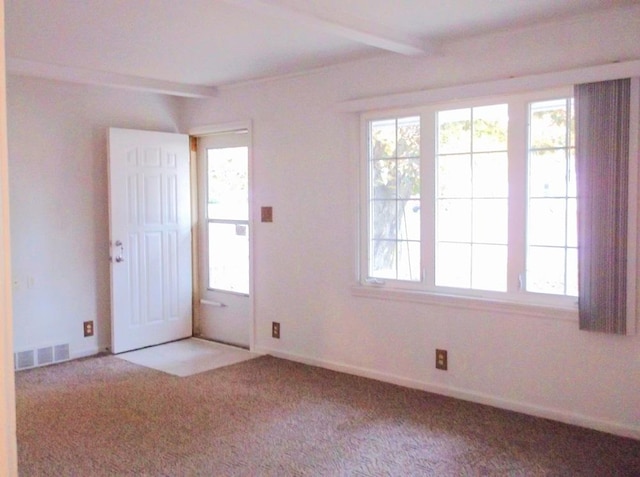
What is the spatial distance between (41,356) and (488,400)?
340cm

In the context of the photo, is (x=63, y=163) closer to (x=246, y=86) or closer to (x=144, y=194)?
(x=144, y=194)

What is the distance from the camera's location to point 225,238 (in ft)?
18.5

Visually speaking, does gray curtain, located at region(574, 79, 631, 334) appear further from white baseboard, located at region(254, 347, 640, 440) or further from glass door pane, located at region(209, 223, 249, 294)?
glass door pane, located at region(209, 223, 249, 294)

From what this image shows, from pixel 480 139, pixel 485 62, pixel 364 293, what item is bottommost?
pixel 364 293

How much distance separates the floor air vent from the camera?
4.66 metres

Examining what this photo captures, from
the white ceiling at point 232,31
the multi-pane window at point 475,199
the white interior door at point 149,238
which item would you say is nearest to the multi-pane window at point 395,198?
the multi-pane window at point 475,199

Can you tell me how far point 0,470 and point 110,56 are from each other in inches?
155

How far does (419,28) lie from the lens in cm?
351

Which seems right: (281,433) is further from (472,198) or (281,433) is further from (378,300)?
(472,198)

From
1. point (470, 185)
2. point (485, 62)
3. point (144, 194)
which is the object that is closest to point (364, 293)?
point (470, 185)

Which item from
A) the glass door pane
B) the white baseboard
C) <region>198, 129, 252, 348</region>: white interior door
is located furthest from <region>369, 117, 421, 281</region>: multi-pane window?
the glass door pane

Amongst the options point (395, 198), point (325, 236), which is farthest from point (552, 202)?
point (325, 236)

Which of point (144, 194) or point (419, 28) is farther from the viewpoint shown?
point (144, 194)

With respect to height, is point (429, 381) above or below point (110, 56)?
below
